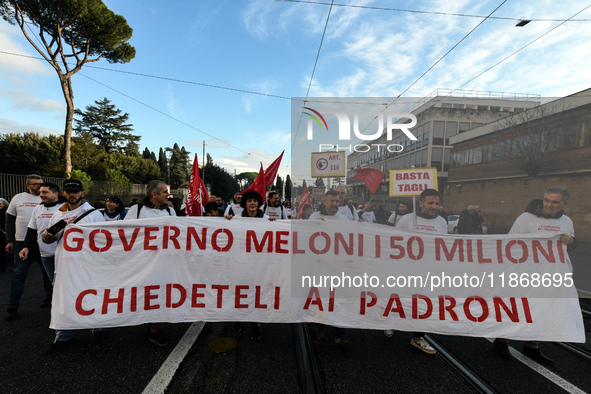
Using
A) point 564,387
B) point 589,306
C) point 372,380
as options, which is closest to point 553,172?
point 589,306

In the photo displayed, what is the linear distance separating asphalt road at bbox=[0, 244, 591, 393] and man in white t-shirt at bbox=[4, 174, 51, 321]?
30cm

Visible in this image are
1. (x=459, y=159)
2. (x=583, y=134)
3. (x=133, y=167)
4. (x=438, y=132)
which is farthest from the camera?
(x=133, y=167)

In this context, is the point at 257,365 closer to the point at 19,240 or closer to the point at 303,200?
the point at 19,240

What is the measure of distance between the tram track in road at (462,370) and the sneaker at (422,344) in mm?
120

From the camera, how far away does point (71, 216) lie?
308cm

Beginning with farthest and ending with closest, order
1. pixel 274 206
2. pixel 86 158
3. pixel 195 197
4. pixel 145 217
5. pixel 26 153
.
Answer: pixel 86 158 < pixel 26 153 < pixel 274 206 < pixel 195 197 < pixel 145 217

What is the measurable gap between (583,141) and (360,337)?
44.0 ft

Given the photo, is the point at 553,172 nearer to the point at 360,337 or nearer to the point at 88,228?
the point at 360,337

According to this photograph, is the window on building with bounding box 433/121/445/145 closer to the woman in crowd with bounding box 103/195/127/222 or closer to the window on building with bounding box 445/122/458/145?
the window on building with bounding box 445/122/458/145

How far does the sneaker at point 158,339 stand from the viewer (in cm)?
282

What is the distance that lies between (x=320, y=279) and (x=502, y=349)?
2.04 meters

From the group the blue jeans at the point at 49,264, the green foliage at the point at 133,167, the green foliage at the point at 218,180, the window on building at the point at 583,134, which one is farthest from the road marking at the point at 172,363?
the green foliage at the point at 218,180

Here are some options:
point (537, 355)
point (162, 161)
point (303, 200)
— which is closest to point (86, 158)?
point (303, 200)

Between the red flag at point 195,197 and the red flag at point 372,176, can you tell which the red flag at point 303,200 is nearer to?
the red flag at point 372,176
